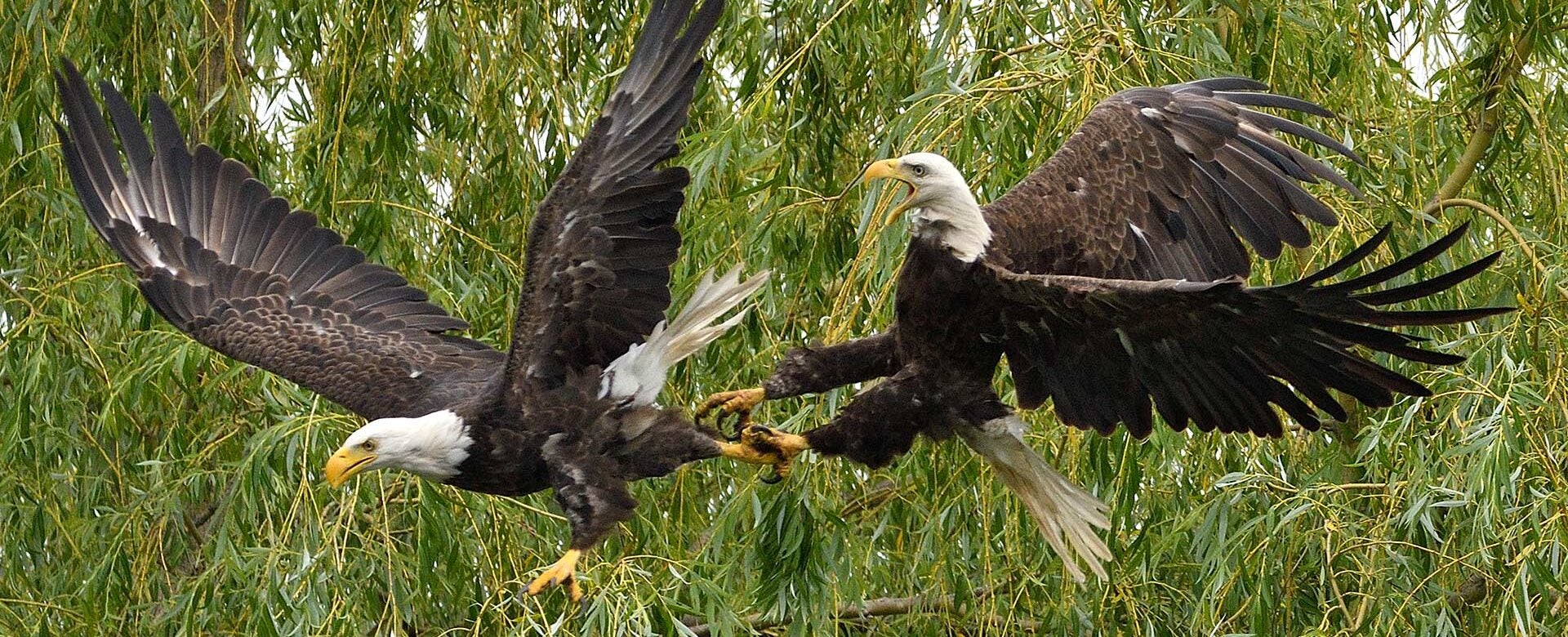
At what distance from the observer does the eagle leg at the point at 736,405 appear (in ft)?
12.7

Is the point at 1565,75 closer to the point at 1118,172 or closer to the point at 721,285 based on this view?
the point at 1118,172

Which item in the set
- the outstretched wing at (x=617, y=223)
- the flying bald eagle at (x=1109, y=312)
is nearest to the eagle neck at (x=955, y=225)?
the flying bald eagle at (x=1109, y=312)

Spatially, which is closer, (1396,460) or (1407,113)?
(1396,460)

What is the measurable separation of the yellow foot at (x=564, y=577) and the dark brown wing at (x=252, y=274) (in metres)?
0.49

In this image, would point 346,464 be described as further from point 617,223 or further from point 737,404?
point 737,404

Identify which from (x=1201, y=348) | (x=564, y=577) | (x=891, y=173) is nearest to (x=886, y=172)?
(x=891, y=173)

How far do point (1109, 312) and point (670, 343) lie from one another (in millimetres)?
850

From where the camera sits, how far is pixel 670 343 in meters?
3.74

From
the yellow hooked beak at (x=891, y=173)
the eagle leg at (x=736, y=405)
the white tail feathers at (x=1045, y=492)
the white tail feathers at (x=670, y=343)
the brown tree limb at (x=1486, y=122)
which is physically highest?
the brown tree limb at (x=1486, y=122)

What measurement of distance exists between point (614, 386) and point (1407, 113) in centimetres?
171

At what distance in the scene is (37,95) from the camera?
445 cm

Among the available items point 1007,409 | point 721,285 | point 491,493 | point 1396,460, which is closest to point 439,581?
point 491,493

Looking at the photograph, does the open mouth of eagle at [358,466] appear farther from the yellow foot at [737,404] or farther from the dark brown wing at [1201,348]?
the dark brown wing at [1201,348]

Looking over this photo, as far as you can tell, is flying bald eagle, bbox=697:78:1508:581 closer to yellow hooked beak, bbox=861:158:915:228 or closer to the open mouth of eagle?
yellow hooked beak, bbox=861:158:915:228
